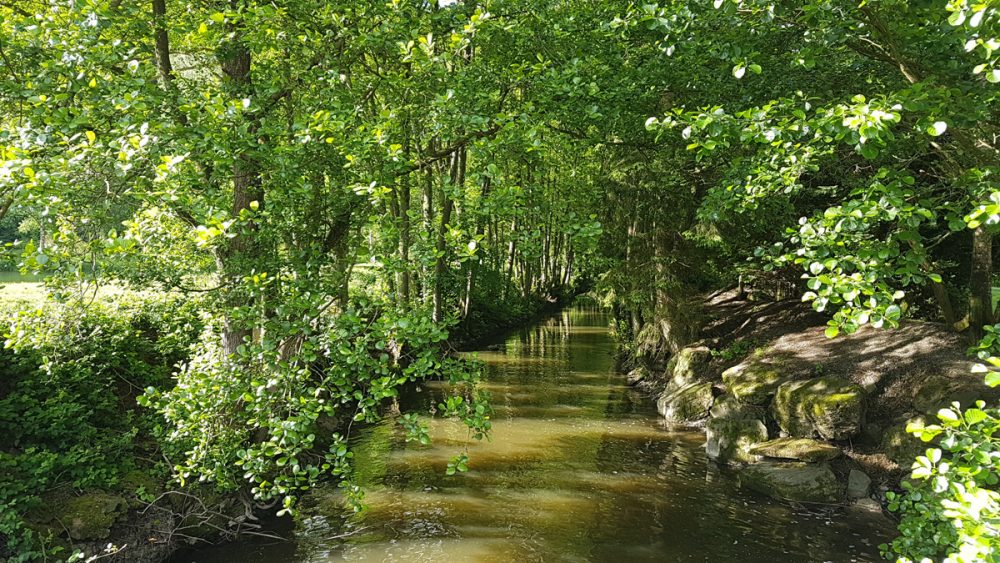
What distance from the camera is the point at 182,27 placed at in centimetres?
642

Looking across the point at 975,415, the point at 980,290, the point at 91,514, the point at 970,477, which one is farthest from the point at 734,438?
the point at 91,514

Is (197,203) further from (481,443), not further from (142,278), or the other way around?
(481,443)

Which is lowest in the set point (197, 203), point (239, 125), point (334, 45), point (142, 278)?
point (142, 278)

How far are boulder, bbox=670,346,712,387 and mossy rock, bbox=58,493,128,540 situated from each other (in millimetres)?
12189

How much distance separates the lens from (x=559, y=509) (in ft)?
29.3

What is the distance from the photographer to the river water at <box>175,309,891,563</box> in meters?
7.61

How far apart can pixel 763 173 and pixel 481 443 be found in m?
8.69

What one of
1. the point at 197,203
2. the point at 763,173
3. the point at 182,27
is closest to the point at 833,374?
Answer: the point at 763,173

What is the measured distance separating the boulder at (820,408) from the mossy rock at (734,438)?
491 mm

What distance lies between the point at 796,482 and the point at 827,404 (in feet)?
5.49

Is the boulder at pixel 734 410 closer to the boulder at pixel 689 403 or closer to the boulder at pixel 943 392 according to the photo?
the boulder at pixel 689 403

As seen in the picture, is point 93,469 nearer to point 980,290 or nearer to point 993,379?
point 993,379

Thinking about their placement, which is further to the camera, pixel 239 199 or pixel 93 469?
pixel 93 469

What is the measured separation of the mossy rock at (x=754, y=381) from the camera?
11.7m
